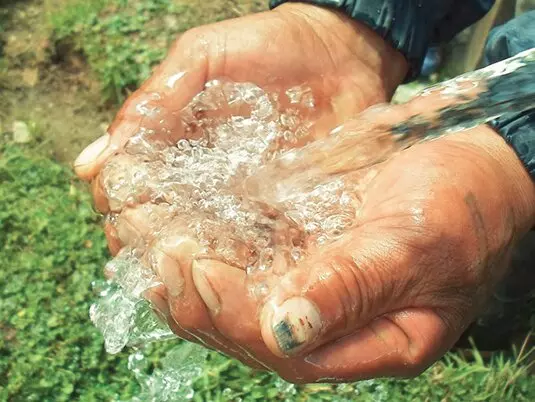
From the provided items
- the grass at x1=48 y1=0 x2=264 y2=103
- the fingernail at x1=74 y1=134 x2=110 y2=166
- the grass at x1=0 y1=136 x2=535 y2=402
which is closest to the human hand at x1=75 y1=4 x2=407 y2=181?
the fingernail at x1=74 y1=134 x2=110 y2=166

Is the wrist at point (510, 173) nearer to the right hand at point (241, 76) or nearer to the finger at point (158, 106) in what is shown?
the right hand at point (241, 76)

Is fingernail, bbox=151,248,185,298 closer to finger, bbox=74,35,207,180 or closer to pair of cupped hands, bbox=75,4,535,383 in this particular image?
pair of cupped hands, bbox=75,4,535,383

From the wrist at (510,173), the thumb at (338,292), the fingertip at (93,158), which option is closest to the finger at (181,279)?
the thumb at (338,292)

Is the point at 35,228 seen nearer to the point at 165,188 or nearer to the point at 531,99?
the point at 165,188

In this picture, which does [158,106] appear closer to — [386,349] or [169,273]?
[169,273]

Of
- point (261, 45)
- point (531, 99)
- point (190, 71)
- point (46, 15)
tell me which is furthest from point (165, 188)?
point (46, 15)

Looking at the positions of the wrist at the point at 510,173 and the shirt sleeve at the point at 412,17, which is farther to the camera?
the shirt sleeve at the point at 412,17

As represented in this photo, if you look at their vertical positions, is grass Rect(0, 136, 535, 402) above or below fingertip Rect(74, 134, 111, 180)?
below
